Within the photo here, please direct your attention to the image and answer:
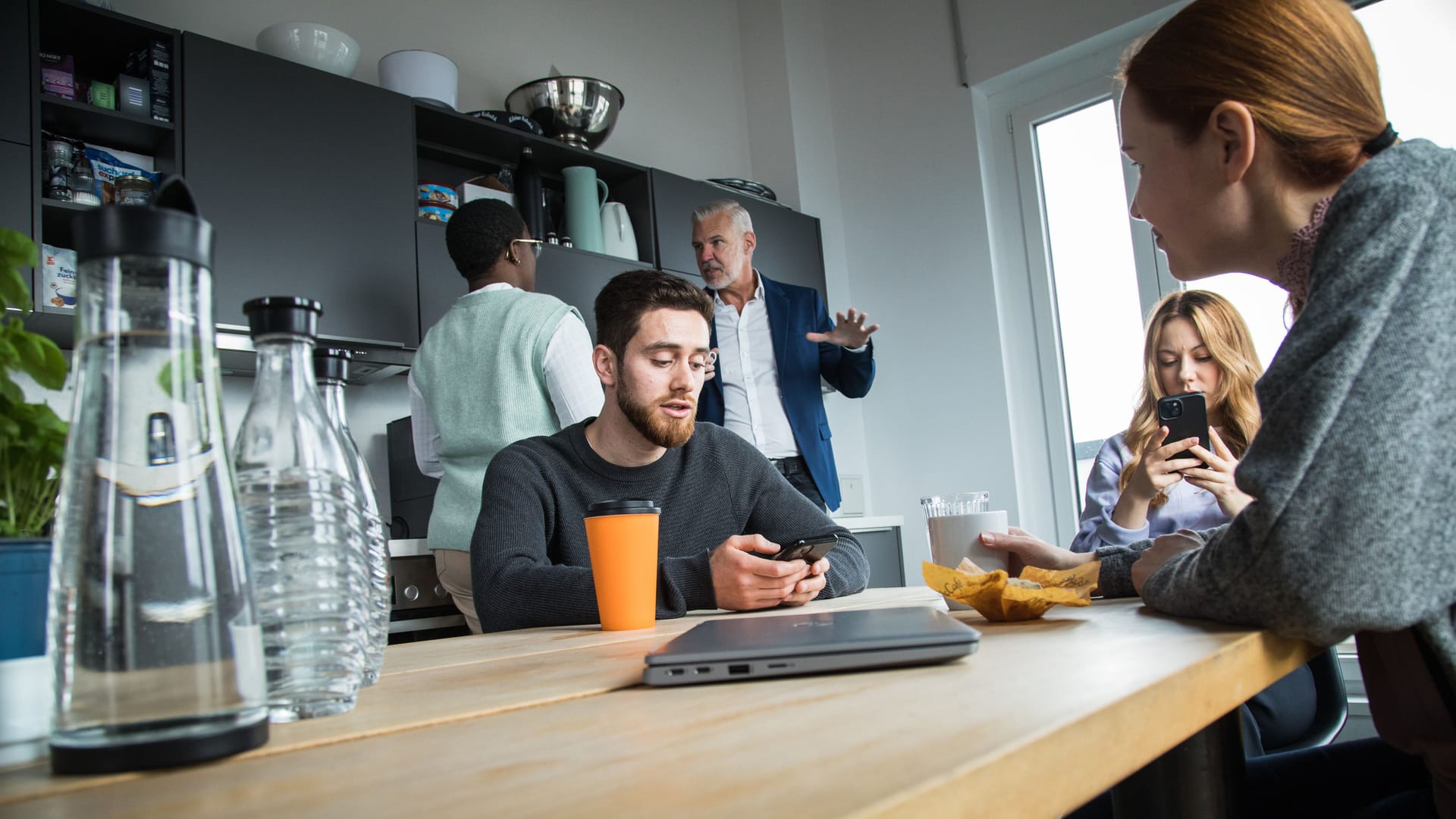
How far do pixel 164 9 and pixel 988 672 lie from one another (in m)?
2.88

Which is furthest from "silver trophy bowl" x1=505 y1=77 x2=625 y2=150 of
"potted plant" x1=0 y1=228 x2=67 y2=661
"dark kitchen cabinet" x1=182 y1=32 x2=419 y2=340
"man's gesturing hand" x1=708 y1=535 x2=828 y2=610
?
"potted plant" x1=0 y1=228 x2=67 y2=661

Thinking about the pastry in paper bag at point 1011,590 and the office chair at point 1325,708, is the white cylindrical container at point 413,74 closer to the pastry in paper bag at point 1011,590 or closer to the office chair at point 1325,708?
the pastry in paper bag at point 1011,590

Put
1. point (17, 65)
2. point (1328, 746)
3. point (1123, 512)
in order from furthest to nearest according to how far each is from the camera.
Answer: point (17, 65), point (1123, 512), point (1328, 746)

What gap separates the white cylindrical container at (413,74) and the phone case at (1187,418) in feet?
7.04

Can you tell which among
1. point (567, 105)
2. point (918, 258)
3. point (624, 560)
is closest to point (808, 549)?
point (624, 560)

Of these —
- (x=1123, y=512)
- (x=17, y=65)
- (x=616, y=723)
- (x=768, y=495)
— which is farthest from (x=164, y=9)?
(x=616, y=723)

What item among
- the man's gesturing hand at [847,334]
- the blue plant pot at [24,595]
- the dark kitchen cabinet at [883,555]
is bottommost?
the dark kitchen cabinet at [883,555]

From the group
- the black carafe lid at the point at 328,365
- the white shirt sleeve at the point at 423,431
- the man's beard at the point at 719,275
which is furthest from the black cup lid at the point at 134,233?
the man's beard at the point at 719,275

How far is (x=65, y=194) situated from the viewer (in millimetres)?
2121

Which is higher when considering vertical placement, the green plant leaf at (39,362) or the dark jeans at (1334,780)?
the green plant leaf at (39,362)

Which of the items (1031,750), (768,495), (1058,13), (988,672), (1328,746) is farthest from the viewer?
(1058,13)

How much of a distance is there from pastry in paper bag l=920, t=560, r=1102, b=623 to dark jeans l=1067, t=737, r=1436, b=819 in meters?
0.26

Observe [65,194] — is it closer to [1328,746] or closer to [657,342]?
[657,342]

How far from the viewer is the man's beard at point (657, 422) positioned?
1.53 meters
